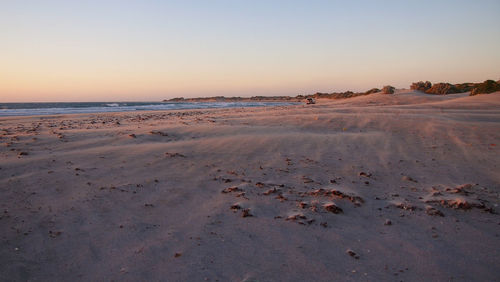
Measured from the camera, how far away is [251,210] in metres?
3.41

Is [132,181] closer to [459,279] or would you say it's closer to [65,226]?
[65,226]

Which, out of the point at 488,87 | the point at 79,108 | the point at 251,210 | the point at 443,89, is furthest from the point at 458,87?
the point at 79,108

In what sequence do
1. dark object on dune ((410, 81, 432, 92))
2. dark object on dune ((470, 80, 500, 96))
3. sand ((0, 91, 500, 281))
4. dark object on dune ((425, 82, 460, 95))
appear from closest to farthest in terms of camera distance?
sand ((0, 91, 500, 281)) < dark object on dune ((470, 80, 500, 96)) < dark object on dune ((425, 82, 460, 95)) < dark object on dune ((410, 81, 432, 92))

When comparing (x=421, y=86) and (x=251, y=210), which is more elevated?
(x=421, y=86)

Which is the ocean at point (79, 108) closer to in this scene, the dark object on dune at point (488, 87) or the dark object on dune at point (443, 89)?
the dark object on dune at point (443, 89)

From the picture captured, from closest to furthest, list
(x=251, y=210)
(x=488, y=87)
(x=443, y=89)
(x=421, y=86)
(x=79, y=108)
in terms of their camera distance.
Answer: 1. (x=251, y=210)
2. (x=488, y=87)
3. (x=443, y=89)
4. (x=79, y=108)
5. (x=421, y=86)

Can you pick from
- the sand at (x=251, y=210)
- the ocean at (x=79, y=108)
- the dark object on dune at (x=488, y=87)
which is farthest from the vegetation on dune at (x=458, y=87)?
the sand at (x=251, y=210)

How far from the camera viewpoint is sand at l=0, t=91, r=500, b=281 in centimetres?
246

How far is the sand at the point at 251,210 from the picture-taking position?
2465mm

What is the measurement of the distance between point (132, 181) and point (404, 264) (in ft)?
11.2

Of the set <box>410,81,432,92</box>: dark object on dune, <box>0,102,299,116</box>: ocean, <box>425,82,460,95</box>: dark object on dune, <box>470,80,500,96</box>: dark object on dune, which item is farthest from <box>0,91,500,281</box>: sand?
<box>410,81,432,92</box>: dark object on dune

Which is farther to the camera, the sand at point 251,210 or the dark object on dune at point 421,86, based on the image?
the dark object on dune at point 421,86

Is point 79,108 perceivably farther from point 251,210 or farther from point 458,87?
point 458,87

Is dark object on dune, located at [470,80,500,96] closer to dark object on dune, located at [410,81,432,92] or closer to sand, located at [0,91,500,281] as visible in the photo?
dark object on dune, located at [410,81,432,92]
